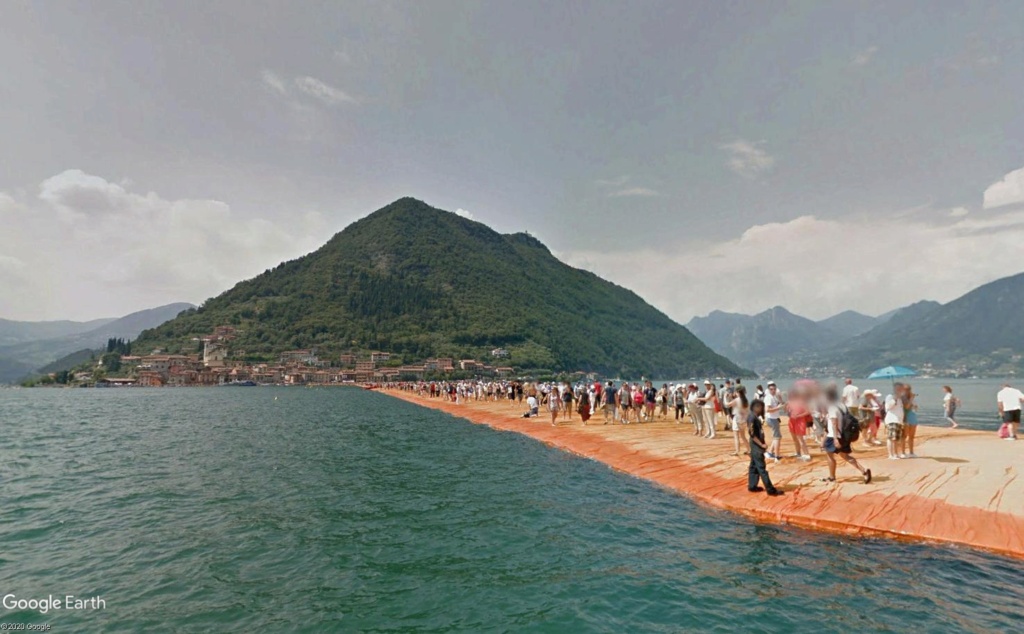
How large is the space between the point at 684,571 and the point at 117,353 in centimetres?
21725

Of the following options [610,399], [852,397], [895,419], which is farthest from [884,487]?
[610,399]

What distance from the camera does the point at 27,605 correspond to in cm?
807

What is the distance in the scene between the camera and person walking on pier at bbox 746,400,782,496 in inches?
496

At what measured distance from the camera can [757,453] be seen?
1294cm

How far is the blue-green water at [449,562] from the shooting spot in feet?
24.1

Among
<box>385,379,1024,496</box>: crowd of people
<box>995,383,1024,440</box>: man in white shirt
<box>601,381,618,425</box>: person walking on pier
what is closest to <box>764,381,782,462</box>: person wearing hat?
<box>385,379,1024,496</box>: crowd of people

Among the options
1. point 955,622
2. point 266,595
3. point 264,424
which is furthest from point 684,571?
point 264,424

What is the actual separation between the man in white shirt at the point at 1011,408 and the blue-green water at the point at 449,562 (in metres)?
12.2

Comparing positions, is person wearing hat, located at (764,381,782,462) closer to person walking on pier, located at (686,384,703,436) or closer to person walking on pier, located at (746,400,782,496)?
person walking on pier, located at (746,400,782,496)

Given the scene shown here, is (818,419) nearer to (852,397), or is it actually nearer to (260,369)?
(852,397)

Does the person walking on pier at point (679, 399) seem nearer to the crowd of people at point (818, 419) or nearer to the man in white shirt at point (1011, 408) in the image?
the crowd of people at point (818, 419)

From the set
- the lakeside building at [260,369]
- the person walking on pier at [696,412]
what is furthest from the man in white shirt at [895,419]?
the lakeside building at [260,369]

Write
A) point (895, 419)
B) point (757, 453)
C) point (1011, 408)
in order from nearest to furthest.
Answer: point (757, 453), point (895, 419), point (1011, 408)

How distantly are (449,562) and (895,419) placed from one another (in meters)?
14.2
